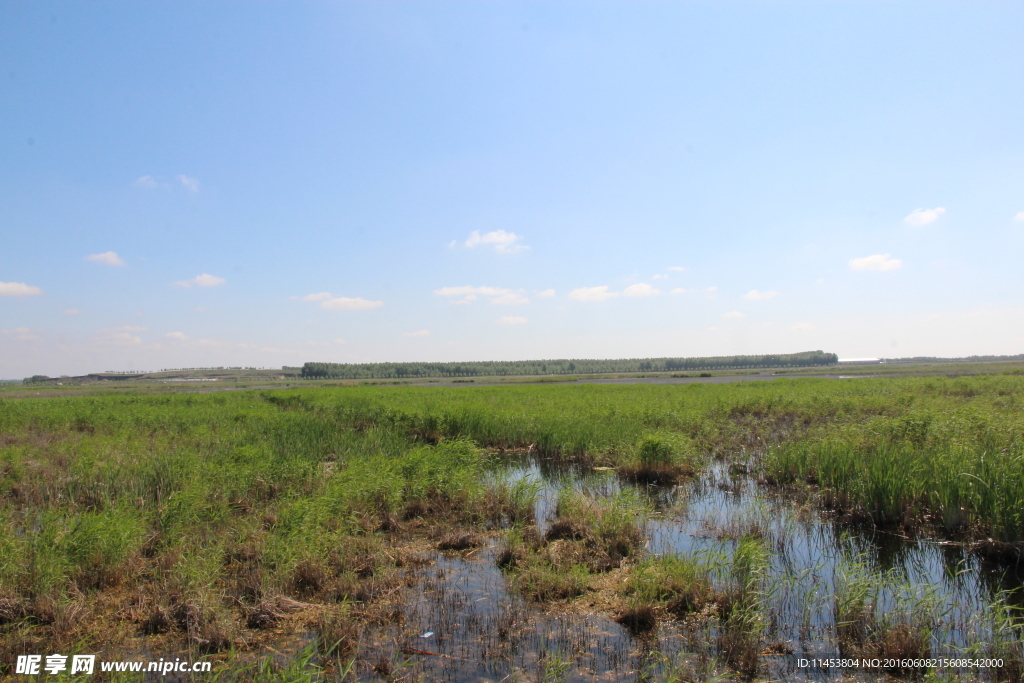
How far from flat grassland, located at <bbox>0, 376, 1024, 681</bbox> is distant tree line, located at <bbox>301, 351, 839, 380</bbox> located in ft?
412

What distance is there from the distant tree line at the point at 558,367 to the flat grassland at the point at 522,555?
12561 centimetres

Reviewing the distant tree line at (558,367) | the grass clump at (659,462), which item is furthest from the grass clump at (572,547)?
the distant tree line at (558,367)

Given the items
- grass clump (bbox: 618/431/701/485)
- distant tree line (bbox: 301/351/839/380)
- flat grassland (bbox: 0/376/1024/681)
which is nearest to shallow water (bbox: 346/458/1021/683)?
flat grassland (bbox: 0/376/1024/681)

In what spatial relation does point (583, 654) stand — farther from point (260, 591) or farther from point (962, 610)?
point (962, 610)

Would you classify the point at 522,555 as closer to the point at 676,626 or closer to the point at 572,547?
the point at 572,547

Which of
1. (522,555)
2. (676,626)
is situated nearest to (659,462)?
(522,555)

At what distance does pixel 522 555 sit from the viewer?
802 centimetres

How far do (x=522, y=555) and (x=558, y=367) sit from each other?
174m

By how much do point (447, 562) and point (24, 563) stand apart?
18.2 ft

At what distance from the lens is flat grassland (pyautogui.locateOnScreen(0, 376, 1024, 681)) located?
17.9 feet

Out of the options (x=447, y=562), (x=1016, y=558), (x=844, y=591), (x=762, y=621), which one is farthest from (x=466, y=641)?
(x=1016, y=558)

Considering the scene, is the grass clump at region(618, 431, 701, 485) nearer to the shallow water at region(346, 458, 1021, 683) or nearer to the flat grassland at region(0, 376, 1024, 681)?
the flat grassland at region(0, 376, 1024, 681)

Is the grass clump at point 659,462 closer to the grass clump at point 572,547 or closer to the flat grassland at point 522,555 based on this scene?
the flat grassland at point 522,555

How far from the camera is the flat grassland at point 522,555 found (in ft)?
17.9
